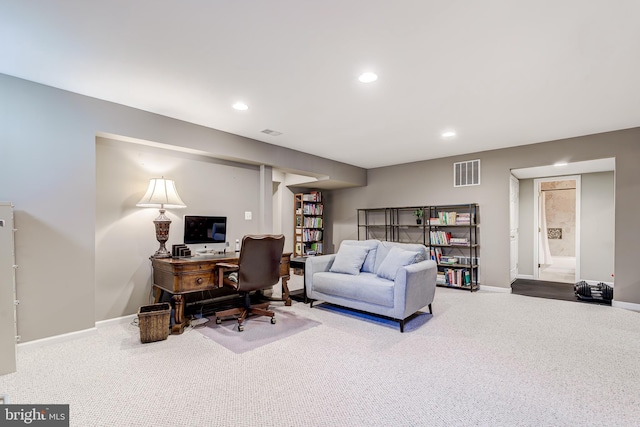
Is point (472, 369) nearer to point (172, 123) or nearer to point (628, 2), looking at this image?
point (628, 2)

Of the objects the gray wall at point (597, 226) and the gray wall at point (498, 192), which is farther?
the gray wall at point (597, 226)

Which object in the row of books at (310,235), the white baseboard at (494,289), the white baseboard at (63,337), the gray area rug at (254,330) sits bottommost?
the white baseboard at (494,289)

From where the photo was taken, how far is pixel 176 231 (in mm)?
3865

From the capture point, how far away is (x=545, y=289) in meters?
5.16

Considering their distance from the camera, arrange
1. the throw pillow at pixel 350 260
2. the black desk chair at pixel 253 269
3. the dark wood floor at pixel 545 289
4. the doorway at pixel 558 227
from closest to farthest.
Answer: the black desk chair at pixel 253 269, the throw pillow at pixel 350 260, the dark wood floor at pixel 545 289, the doorway at pixel 558 227

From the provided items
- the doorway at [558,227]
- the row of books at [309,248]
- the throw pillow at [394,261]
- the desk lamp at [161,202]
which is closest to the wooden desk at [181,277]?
the desk lamp at [161,202]

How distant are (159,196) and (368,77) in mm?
2555

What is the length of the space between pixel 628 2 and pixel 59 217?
14.8 ft

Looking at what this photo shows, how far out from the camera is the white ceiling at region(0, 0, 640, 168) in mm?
1793

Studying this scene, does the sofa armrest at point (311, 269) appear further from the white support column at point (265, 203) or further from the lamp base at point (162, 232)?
the lamp base at point (162, 232)

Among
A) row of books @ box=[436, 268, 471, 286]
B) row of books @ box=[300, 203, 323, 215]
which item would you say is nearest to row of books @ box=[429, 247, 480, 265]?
row of books @ box=[436, 268, 471, 286]

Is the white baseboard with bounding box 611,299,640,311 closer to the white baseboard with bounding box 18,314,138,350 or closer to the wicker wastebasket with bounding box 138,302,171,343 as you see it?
the wicker wastebasket with bounding box 138,302,171,343

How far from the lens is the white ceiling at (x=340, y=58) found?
1.79 m

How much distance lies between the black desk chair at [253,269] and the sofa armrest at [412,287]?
54.4 inches
